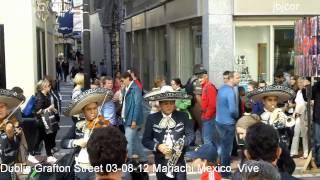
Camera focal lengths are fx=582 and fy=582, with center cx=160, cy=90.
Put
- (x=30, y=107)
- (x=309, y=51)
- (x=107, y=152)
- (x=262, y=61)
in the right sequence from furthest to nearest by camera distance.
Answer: (x=262, y=61)
(x=30, y=107)
(x=309, y=51)
(x=107, y=152)

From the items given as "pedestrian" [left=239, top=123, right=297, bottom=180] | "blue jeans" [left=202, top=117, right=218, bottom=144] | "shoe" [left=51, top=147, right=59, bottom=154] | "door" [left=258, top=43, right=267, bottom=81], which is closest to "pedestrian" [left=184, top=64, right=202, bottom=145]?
"blue jeans" [left=202, top=117, right=218, bottom=144]

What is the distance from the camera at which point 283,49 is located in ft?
50.8

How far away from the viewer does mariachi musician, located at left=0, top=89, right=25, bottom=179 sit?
20.4ft

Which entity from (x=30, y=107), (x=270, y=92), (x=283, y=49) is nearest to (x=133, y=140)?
(x=30, y=107)

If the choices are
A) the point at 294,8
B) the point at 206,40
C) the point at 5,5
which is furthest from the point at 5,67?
the point at 294,8

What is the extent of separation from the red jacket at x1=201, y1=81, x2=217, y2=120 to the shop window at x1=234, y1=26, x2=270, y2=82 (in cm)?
471

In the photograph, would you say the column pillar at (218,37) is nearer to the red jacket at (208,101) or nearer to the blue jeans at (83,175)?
the red jacket at (208,101)

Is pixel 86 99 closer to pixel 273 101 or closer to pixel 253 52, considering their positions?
pixel 273 101

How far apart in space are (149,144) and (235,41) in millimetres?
9445

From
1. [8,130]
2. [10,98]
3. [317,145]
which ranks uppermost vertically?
[10,98]

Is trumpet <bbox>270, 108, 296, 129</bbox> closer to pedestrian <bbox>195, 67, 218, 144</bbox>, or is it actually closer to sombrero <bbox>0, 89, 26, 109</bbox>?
sombrero <bbox>0, 89, 26, 109</bbox>

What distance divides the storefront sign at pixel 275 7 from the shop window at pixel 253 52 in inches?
25.2

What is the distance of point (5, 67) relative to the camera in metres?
13.4

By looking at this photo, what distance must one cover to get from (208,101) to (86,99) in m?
5.20
